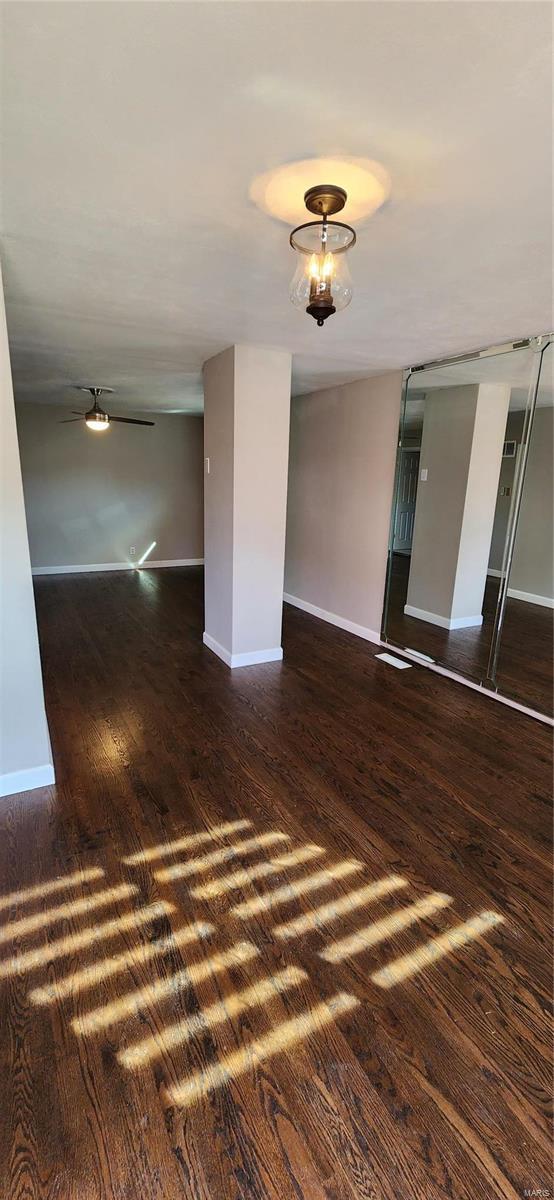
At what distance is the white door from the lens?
412cm

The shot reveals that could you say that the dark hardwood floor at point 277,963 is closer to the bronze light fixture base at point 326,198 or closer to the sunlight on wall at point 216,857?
the sunlight on wall at point 216,857

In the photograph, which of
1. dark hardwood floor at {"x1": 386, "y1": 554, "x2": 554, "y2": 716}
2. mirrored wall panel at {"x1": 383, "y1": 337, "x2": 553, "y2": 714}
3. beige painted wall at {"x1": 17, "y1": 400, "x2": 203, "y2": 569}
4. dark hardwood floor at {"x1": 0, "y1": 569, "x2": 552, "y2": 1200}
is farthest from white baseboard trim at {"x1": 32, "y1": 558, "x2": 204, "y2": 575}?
dark hardwood floor at {"x1": 386, "y1": 554, "x2": 554, "y2": 716}

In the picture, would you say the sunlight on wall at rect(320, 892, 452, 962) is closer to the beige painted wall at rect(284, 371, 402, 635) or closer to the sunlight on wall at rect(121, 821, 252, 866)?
the sunlight on wall at rect(121, 821, 252, 866)

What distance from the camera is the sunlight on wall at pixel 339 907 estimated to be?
5.55ft

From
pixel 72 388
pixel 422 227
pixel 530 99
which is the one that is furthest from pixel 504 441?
pixel 72 388

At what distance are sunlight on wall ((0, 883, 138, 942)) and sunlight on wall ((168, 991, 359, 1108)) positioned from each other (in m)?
0.66

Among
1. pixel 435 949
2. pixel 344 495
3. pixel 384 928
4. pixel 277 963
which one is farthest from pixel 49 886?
pixel 344 495

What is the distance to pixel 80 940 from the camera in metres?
1.63

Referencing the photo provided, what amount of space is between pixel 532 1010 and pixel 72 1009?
1.30 meters

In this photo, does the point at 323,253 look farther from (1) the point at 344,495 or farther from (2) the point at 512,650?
(1) the point at 344,495

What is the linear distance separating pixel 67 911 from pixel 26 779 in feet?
2.67

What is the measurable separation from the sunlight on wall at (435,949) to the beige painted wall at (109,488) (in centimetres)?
661

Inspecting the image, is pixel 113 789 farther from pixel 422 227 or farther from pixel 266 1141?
pixel 422 227

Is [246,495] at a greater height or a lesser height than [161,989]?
greater
